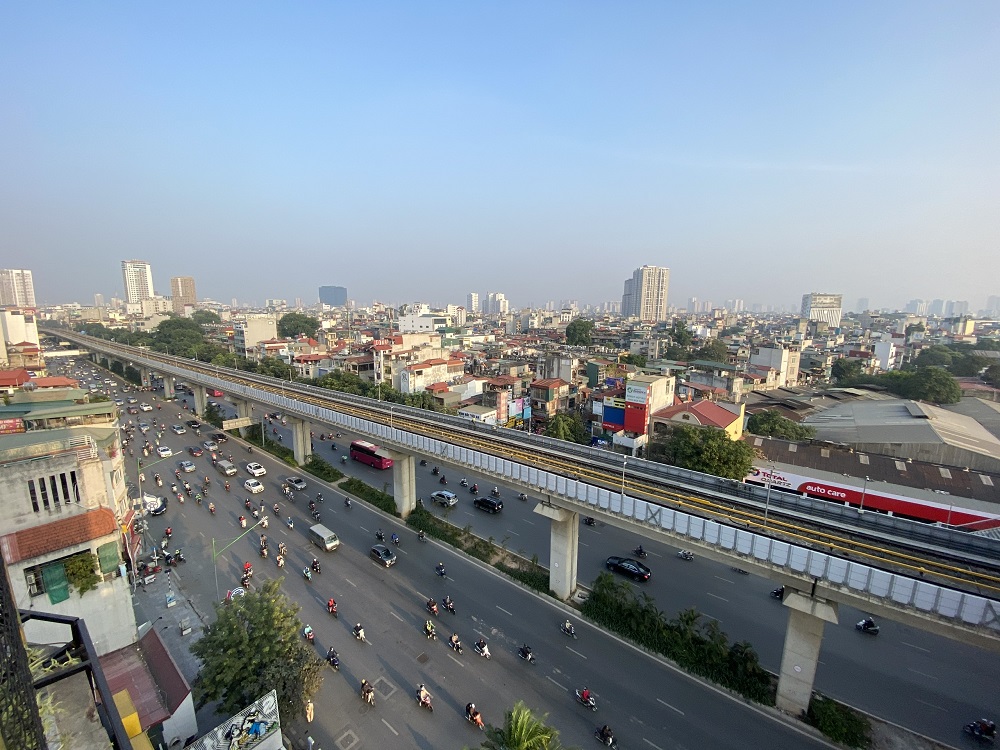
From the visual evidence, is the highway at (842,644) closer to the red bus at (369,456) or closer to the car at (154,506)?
the red bus at (369,456)

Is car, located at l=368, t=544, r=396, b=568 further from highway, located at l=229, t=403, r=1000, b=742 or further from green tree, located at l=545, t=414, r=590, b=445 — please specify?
green tree, located at l=545, t=414, r=590, b=445

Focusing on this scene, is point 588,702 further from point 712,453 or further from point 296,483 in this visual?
point 296,483

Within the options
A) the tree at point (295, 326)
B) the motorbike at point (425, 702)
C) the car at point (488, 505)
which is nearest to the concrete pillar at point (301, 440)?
the car at point (488, 505)

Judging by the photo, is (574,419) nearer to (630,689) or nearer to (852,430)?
(852,430)

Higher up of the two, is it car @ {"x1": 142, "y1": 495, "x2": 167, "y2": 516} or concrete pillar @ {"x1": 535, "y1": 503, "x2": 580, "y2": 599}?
concrete pillar @ {"x1": 535, "y1": 503, "x2": 580, "y2": 599}

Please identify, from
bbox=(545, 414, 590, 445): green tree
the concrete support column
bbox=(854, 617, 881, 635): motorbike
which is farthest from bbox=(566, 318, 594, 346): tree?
bbox=(854, 617, 881, 635): motorbike

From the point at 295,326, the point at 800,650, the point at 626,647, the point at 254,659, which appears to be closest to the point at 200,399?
the point at 254,659

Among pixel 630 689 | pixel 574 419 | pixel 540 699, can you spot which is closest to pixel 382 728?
pixel 540 699

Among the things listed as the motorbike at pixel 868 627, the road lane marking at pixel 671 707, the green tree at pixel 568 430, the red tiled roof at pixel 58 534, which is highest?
the red tiled roof at pixel 58 534
